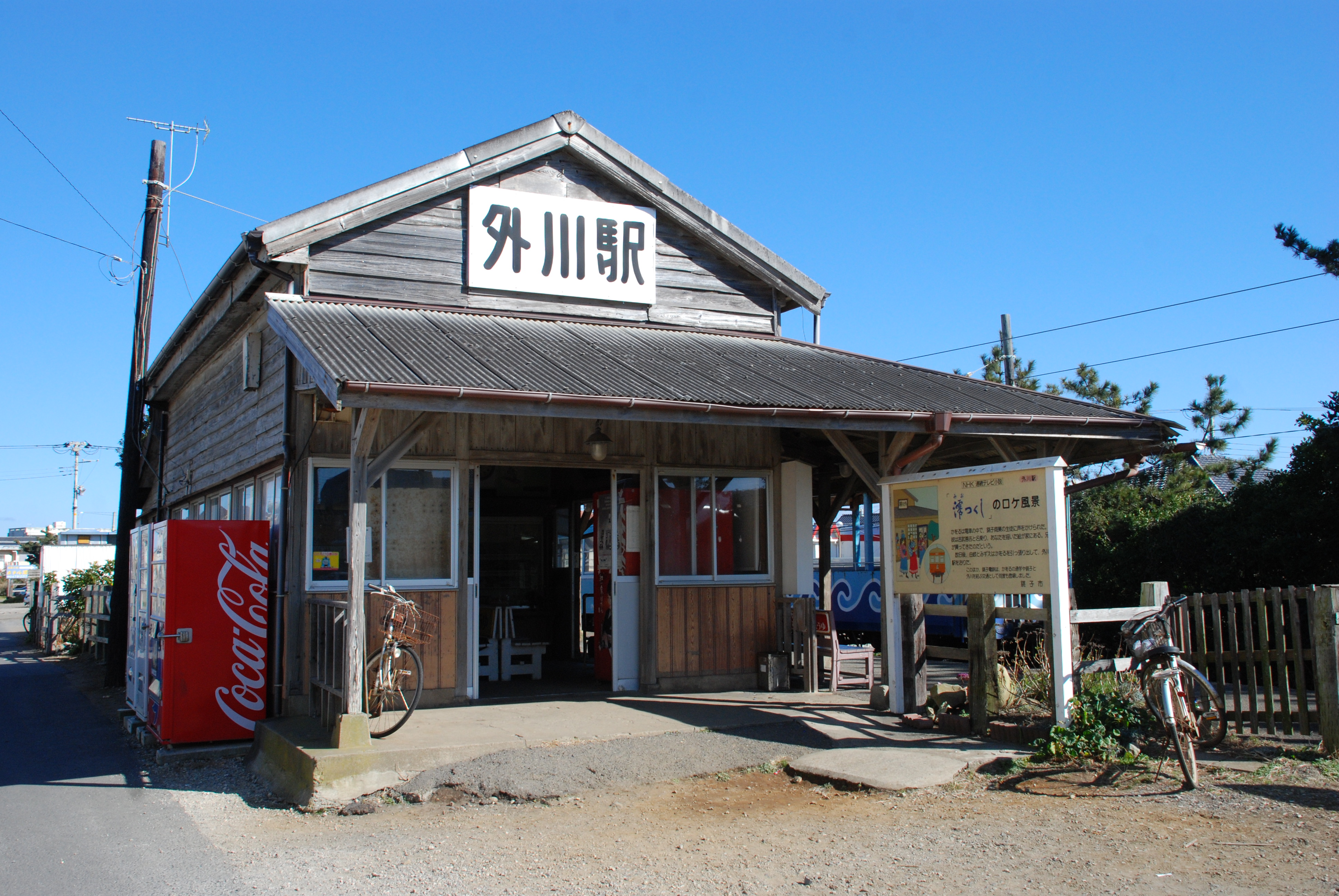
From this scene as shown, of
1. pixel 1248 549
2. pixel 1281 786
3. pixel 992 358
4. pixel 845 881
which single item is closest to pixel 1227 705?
pixel 1281 786

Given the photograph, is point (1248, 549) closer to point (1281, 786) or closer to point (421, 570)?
point (1281, 786)

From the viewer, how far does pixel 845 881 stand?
195 inches

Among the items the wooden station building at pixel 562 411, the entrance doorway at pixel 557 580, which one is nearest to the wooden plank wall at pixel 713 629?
the wooden station building at pixel 562 411

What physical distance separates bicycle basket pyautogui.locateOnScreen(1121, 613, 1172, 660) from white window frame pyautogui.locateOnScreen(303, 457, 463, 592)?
5737mm

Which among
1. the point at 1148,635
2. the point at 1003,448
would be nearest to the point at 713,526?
the point at 1003,448

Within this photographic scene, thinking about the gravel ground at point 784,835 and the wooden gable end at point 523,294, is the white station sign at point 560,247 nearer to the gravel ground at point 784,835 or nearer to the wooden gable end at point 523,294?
the wooden gable end at point 523,294

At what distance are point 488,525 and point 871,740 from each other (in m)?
7.94

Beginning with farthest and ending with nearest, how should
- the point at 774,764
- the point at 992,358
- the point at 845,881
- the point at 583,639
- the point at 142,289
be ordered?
1. the point at 992,358
2. the point at 142,289
3. the point at 583,639
4. the point at 774,764
5. the point at 845,881

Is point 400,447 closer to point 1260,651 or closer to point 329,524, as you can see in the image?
point 329,524

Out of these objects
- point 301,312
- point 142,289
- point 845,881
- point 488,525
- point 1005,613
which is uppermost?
point 142,289

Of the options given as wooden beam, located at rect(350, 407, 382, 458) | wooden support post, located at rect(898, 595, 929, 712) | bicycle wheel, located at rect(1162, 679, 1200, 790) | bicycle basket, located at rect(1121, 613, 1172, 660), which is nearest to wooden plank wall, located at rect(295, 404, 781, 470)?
wooden beam, located at rect(350, 407, 382, 458)

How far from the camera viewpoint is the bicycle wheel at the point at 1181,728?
20.6 feet

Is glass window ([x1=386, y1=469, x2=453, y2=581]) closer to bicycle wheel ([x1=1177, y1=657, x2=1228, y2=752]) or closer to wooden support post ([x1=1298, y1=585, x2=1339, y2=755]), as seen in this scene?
bicycle wheel ([x1=1177, y1=657, x2=1228, y2=752])

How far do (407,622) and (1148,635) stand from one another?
19.3 feet
